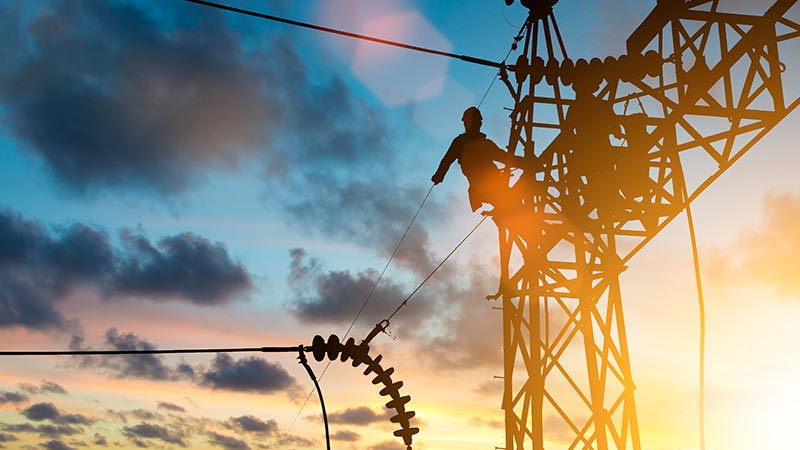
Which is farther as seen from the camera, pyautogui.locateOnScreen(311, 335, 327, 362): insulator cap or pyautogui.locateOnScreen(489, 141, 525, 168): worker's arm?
pyautogui.locateOnScreen(489, 141, 525, 168): worker's arm

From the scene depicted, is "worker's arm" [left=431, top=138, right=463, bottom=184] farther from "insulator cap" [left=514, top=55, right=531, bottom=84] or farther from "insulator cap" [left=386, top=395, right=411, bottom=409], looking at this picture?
"insulator cap" [left=386, top=395, right=411, bottom=409]

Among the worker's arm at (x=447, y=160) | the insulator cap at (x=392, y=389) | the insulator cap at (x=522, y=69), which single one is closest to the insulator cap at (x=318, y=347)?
the insulator cap at (x=392, y=389)

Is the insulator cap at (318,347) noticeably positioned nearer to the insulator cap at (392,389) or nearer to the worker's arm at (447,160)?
the insulator cap at (392,389)

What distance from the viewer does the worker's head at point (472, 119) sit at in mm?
15258

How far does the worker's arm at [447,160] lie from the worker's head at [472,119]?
39 cm

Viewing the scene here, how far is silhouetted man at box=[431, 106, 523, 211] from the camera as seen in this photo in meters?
15.3

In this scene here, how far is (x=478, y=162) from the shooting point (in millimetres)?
15328

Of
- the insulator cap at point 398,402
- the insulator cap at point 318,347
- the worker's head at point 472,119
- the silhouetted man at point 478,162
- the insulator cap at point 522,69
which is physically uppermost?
the insulator cap at point 522,69

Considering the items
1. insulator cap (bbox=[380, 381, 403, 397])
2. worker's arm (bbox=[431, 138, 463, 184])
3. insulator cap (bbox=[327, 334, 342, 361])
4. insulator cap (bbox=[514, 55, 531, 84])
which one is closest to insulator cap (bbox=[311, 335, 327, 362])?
insulator cap (bbox=[327, 334, 342, 361])

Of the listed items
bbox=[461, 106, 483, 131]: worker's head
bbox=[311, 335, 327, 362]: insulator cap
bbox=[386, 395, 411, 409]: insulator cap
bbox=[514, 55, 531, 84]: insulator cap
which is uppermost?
bbox=[514, 55, 531, 84]: insulator cap

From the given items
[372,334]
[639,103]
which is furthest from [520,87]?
[372,334]

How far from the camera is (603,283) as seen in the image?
14.6 m

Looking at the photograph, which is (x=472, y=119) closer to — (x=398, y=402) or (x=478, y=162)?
(x=478, y=162)

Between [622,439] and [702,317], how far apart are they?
9.12 feet
